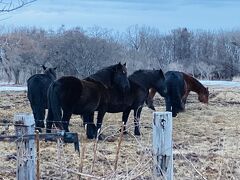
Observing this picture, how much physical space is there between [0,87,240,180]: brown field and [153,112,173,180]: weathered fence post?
3.7 inches

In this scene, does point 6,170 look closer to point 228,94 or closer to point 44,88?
point 44,88

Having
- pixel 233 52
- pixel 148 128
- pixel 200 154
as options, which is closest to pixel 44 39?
pixel 233 52

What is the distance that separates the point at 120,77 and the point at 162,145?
22.2 feet

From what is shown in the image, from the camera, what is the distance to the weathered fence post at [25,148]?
164 inches

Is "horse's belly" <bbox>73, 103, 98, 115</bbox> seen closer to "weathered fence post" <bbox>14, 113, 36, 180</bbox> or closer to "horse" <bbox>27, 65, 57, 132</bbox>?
"horse" <bbox>27, 65, 57, 132</bbox>

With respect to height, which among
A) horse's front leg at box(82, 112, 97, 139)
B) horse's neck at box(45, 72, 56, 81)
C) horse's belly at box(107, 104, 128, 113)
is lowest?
horse's front leg at box(82, 112, 97, 139)

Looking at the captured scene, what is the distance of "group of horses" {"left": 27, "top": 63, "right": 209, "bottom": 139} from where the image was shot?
31.9 feet

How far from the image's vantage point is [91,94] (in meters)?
9.98

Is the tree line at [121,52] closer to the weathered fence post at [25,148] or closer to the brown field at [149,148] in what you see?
the brown field at [149,148]

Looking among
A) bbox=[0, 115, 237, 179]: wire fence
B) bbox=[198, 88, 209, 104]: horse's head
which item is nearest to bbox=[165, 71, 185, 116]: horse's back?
bbox=[198, 88, 209, 104]: horse's head

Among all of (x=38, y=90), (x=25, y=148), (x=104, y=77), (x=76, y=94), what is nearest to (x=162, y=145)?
(x=25, y=148)

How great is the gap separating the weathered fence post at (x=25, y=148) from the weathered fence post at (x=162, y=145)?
102cm

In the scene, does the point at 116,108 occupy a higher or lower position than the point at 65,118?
higher

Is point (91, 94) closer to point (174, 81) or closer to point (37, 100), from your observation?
point (37, 100)
